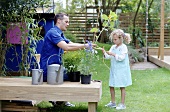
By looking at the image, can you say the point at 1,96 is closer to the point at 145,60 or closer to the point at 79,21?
the point at 145,60

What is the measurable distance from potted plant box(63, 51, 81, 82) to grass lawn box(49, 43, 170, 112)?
1.73 ft

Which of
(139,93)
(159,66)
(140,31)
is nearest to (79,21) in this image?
A: (140,31)

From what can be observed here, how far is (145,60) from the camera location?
10812mm

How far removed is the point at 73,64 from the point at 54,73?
1.08ft

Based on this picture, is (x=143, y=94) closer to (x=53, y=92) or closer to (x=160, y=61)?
(x=53, y=92)

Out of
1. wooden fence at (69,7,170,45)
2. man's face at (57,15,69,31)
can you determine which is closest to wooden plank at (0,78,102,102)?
man's face at (57,15,69,31)

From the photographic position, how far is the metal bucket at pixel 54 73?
3.82 metres

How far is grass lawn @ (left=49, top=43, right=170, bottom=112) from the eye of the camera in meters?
4.46

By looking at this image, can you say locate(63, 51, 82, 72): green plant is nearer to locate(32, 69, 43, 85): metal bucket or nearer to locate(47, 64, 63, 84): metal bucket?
locate(47, 64, 63, 84): metal bucket

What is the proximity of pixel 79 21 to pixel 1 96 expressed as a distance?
33.1 ft

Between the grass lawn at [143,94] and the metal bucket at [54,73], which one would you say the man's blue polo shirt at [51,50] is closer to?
the metal bucket at [54,73]

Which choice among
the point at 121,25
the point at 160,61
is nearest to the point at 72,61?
the point at 160,61

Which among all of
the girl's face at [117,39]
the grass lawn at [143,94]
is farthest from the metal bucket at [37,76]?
the girl's face at [117,39]

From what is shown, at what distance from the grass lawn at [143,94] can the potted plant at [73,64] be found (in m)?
0.53
